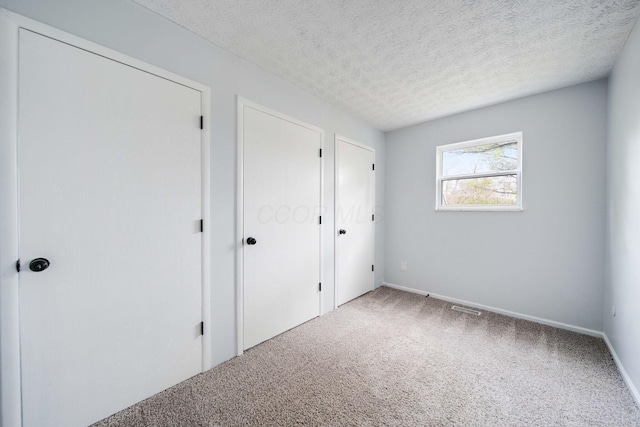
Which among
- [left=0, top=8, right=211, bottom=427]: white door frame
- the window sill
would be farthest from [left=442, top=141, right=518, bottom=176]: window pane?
[left=0, top=8, right=211, bottom=427]: white door frame

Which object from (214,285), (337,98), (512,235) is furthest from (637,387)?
(337,98)

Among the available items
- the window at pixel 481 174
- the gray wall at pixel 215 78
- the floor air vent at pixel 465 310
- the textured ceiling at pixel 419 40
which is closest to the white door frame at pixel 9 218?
the gray wall at pixel 215 78

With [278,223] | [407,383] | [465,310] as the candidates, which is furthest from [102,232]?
[465,310]

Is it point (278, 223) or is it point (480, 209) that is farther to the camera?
point (480, 209)

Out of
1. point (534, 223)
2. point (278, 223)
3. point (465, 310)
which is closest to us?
point (278, 223)

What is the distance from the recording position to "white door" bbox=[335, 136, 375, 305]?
307 centimetres

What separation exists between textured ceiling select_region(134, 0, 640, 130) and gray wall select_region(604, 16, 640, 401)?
0.90 ft

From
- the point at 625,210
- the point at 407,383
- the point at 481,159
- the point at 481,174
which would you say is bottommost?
the point at 407,383

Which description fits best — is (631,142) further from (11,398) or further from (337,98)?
(11,398)

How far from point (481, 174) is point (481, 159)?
197 mm

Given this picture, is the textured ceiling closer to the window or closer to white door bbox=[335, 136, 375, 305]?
the window

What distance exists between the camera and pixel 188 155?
5.66 ft

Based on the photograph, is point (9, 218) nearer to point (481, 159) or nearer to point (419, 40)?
point (419, 40)

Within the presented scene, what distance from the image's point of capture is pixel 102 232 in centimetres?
140
